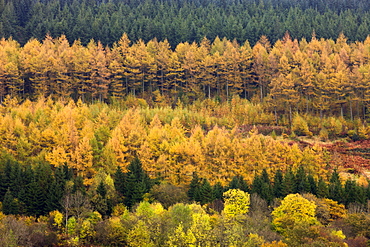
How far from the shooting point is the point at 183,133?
8500cm

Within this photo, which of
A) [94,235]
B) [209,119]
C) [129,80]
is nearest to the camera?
[94,235]

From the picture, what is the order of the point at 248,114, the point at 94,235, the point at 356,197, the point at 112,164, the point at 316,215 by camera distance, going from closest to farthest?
the point at 94,235, the point at 316,215, the point at 356,197, the point at 112,164, the point at 248,114

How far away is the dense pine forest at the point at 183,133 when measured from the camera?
55656mm

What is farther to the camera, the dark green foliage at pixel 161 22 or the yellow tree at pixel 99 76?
the dark green foliage at pixel 161 22

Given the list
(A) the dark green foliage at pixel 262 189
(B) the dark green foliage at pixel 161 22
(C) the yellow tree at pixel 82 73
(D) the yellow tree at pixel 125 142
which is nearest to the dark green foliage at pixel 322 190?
(A) the dark green foliage at pixel 262 189

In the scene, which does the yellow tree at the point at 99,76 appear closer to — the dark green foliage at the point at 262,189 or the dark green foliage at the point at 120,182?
the dark green foliage at the point at 120,182

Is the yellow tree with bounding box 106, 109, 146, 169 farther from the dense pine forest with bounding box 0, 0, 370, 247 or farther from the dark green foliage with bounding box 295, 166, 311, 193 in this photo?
the dark green foliage with bounding box 295, 166, 311, 193

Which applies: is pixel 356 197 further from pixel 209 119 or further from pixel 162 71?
pixel 162 71

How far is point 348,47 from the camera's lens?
12888 centimetres

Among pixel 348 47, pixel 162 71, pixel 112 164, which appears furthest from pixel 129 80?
pixel 348 47

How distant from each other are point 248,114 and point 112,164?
40139 millimetres

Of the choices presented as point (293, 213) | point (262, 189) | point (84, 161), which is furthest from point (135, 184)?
point (293, 213)

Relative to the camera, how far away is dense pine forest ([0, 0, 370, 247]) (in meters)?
55.7

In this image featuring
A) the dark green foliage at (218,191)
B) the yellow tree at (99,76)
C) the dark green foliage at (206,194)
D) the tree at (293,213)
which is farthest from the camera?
the yellow tree at (99,76)
